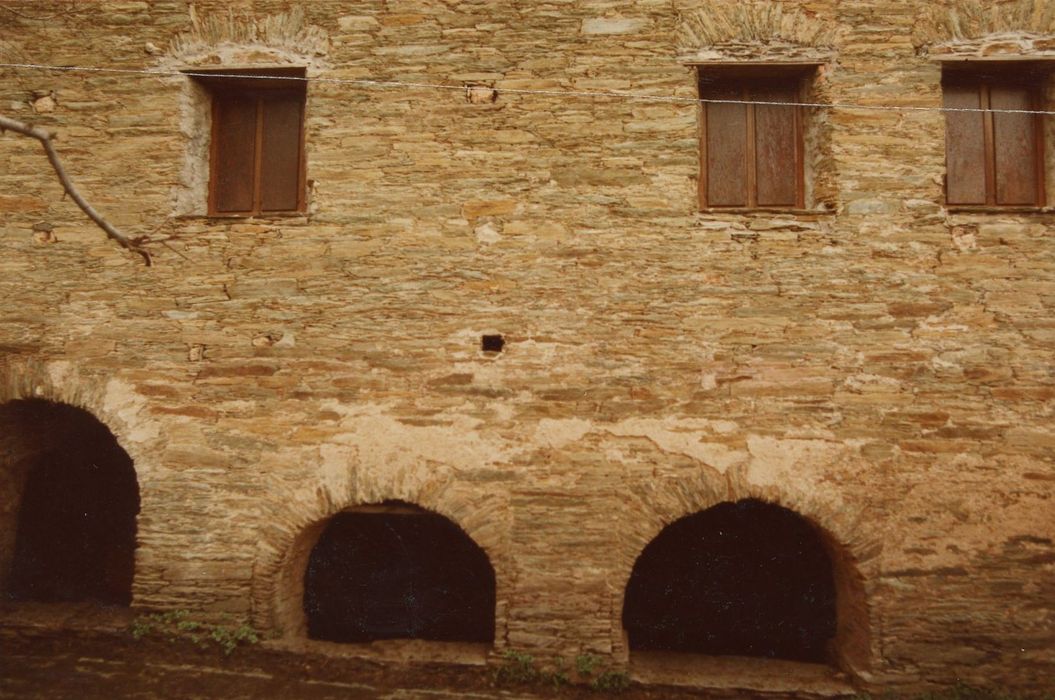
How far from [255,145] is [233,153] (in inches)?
7.2

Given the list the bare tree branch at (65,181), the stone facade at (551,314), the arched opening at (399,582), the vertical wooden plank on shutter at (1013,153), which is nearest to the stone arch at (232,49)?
the stone facade at (551,314)

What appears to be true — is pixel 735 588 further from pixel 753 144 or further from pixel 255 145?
pixel 255 145

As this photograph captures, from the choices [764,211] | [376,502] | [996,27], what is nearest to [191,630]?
[376,502]

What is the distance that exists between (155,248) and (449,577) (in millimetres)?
3725

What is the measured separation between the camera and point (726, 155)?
4.36 meters

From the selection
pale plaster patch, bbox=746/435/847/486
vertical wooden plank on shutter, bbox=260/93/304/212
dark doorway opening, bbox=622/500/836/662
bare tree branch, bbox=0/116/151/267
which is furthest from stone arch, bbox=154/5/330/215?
dark doorway opening, bbox=622/500/836/662

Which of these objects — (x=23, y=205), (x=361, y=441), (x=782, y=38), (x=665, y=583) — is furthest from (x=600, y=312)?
(x=23, y=205)

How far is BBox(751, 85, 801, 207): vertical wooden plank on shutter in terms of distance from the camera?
4.34 metres

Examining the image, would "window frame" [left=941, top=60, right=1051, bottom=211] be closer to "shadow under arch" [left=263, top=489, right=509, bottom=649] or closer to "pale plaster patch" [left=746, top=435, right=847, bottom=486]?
"pale plaster patch" [left=746, top=435, right=847, bottom=486]

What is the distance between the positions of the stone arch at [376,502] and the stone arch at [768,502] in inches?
32.1

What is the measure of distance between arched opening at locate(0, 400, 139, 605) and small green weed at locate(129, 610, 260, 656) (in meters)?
1.69

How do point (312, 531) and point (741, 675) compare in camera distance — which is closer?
point (741, 675)

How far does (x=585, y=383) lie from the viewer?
13.5ft

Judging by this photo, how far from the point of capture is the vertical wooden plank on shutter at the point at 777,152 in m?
4.34
